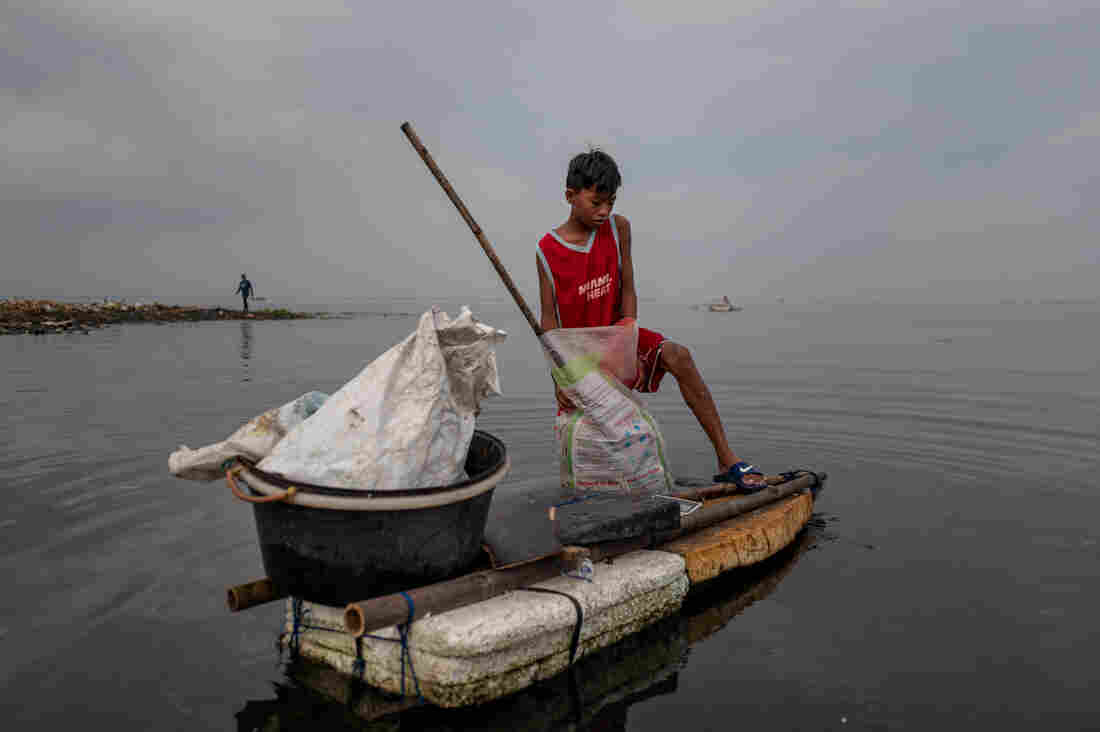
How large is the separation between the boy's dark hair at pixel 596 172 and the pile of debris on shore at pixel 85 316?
21715mm

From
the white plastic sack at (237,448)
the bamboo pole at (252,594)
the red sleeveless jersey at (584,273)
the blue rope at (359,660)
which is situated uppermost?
the red sleeveless jersey at (584,273)

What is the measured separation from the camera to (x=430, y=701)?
2303 mm

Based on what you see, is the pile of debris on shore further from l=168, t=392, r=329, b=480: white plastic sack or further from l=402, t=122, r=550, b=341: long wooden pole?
l=168, t=392, r=329, b=480: white plastic sack

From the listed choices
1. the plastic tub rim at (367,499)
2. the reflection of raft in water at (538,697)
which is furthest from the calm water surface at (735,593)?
the plastic tub rim at (367,499)

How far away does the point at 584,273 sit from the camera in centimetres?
407

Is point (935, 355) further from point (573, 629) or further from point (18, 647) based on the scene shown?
point (18, 647)

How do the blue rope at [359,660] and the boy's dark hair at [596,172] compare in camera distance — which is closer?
the blue rope at [359,660]

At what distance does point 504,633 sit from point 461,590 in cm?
23

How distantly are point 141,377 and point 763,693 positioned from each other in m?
11.4

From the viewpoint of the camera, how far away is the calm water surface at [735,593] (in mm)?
2398

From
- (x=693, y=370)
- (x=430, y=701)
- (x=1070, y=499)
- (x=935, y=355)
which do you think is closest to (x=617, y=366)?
(x=693, y=370)

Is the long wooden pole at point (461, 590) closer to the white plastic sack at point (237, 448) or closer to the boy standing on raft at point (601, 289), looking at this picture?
the white plastic sack at point (237, 448)

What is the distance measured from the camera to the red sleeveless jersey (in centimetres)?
407

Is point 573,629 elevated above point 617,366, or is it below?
below
